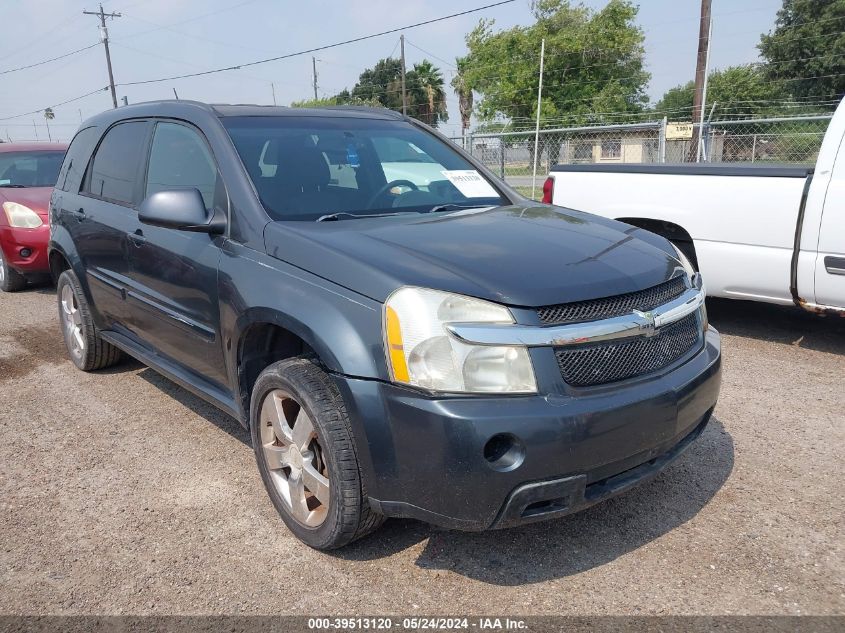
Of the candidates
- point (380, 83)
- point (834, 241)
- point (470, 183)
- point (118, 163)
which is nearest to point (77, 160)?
point (118, 163)

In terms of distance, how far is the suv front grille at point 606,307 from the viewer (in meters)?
2.37

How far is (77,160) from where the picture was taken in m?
4.91

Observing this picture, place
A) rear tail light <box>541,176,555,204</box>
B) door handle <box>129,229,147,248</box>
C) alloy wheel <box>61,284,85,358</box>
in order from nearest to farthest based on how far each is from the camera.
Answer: door handle <box>129,229,147,248</box>, alloy wheel <box>61,284,85,358</box>, rear tail light <box>541,176,555,204</box>

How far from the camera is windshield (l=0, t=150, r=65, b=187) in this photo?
8602 mm

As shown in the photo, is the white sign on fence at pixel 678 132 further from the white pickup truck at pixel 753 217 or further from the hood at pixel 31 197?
the hood at pixel 31 197

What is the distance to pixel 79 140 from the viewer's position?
5.00 m

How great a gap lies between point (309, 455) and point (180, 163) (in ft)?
5.95

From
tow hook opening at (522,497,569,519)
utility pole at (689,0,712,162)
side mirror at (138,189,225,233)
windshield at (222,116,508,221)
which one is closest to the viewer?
tow hook opening at (522,497,569,519)

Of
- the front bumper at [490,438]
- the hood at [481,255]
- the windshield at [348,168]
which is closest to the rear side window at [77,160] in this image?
the windshield at [348,168]

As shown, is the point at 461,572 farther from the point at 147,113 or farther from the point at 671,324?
the point at 147,113

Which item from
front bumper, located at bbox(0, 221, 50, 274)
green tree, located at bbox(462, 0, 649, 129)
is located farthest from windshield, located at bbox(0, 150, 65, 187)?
green tree, located at bbox(462, 0, 649, 129)

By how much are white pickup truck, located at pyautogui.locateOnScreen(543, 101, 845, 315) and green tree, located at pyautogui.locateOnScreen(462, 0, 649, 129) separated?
144 feet

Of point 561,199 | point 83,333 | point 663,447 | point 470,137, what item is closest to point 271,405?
point 663,447

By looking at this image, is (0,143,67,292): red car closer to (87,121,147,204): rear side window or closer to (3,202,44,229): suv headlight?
(3,202,44,229): suv headlight
